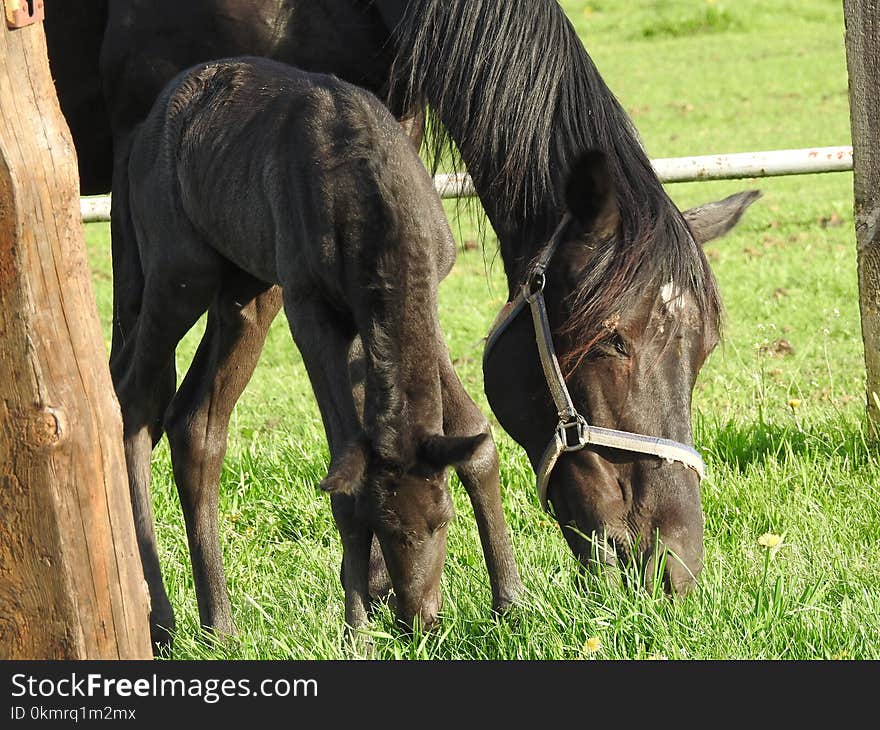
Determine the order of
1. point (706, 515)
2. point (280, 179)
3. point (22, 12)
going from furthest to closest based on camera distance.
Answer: point (706, 515) < point (280, 179) < point (22, 12)

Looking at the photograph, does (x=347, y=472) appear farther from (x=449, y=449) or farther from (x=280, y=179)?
(x=280, y=179)

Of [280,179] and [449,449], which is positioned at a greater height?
[280,179]

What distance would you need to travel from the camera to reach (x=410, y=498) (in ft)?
8.86

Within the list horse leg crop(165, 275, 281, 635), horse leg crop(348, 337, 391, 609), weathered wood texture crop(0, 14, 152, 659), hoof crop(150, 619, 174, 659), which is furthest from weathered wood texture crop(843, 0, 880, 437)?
weathered wood texture crop(0, 14, 152, 659)

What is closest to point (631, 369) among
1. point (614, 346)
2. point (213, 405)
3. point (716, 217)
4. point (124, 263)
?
point (614, 346)

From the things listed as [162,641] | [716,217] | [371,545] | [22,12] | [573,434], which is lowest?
[162,641]

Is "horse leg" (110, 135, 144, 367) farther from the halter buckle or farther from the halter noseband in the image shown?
the halter buckle

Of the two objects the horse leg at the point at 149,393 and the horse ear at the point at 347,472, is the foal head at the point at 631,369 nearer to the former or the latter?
the horse ear at the point at 347,472

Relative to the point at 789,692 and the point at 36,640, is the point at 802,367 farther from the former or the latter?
the point at 36,640

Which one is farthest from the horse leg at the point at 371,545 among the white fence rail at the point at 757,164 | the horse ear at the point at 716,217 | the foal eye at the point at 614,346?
the white fence rail at the point at 757,164

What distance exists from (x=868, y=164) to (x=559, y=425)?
2.33m

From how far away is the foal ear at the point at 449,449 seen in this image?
260 cm

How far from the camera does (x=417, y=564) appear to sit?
109 inches

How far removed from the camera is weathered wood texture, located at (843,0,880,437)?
15.8ft
